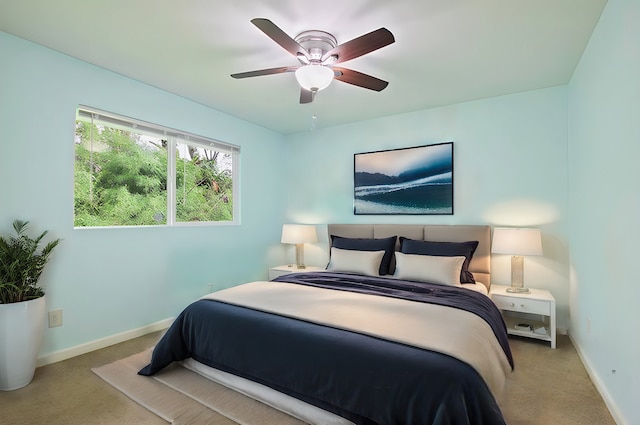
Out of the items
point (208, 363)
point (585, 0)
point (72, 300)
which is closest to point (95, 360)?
point (72, 300)

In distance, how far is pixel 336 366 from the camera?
170 cm

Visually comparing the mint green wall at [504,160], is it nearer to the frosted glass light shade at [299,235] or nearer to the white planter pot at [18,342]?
the frosted glass light shade at [299,235]

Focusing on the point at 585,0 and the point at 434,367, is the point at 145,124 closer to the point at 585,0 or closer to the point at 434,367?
the point at 434,367

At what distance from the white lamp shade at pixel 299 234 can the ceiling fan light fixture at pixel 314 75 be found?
96.5 inches

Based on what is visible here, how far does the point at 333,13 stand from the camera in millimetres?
2072

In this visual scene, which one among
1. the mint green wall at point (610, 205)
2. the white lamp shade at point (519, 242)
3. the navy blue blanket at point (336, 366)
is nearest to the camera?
the navy blue blanket at point (336, 366)

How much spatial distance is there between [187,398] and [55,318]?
143 cm

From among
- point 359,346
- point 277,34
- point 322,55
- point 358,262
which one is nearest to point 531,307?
point 358,262

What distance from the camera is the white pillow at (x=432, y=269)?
3033 mm

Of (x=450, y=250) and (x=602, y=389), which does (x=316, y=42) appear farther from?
(x=602, y=389)

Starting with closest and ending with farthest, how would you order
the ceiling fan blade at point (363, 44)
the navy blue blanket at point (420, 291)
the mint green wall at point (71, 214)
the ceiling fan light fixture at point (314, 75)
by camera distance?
1. the ceiling fan blade at point (363, 44)
2. the ceiling fan light fixture at point (314, 75)
3. the navy blue blanket at point (420, 291)
4. the mint green wall at point (71, 214)

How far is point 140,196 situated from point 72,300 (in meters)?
1.13

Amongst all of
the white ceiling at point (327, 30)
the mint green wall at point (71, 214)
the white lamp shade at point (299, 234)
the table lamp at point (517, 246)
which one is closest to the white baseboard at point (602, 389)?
the table lamp at point (517, 246)

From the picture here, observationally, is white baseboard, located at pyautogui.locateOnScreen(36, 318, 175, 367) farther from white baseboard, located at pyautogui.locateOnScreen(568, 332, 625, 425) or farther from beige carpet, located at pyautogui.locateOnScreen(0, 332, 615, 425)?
white baseboard, located at pyautogui.locateOnScreen(568, 332, 625, 425)
